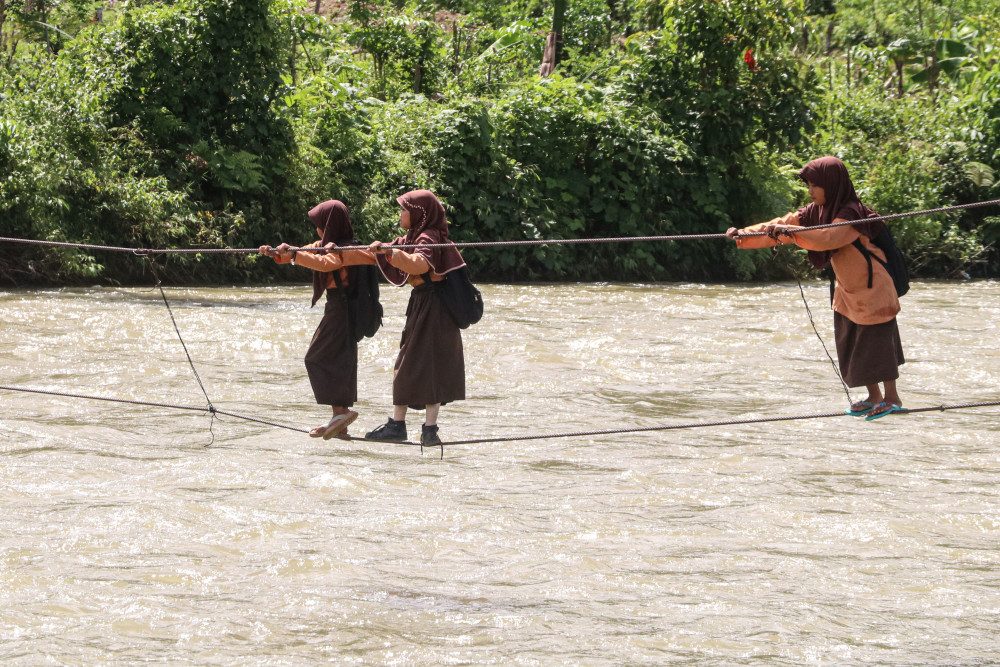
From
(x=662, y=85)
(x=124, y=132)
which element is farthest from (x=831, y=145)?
(x=124, y=132)

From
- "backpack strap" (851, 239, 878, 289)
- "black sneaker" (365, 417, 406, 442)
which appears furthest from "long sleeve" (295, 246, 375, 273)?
"backpack strap" (851, 239, 878, 289)

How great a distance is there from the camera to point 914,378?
11.6m

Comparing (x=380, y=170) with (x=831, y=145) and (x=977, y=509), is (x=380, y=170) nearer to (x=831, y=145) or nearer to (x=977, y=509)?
(x=831, y=145)

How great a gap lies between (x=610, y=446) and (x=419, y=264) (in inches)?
147

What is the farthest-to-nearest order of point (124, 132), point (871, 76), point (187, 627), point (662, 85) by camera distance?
point (871, 76)
point (662, 85)
point (124, 132)
point (187, 627)

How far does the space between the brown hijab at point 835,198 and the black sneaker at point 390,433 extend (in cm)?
240

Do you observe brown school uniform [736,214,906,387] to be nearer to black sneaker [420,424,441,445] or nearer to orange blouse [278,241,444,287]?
orange blouse [278,241,444,287]

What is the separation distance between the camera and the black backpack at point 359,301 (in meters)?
6.70

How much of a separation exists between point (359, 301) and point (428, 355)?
20.0 inches

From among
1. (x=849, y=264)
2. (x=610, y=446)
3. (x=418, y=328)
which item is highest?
(x=849, y=264)

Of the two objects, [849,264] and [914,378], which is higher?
[849,264]

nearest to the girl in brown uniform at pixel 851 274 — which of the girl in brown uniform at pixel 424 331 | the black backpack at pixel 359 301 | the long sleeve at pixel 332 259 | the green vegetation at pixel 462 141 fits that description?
the girl in brown uniform at pixel 424 331

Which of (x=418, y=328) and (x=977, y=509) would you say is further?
(x=977, y=509)

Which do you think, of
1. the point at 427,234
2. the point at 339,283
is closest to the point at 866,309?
the point at 427,234
